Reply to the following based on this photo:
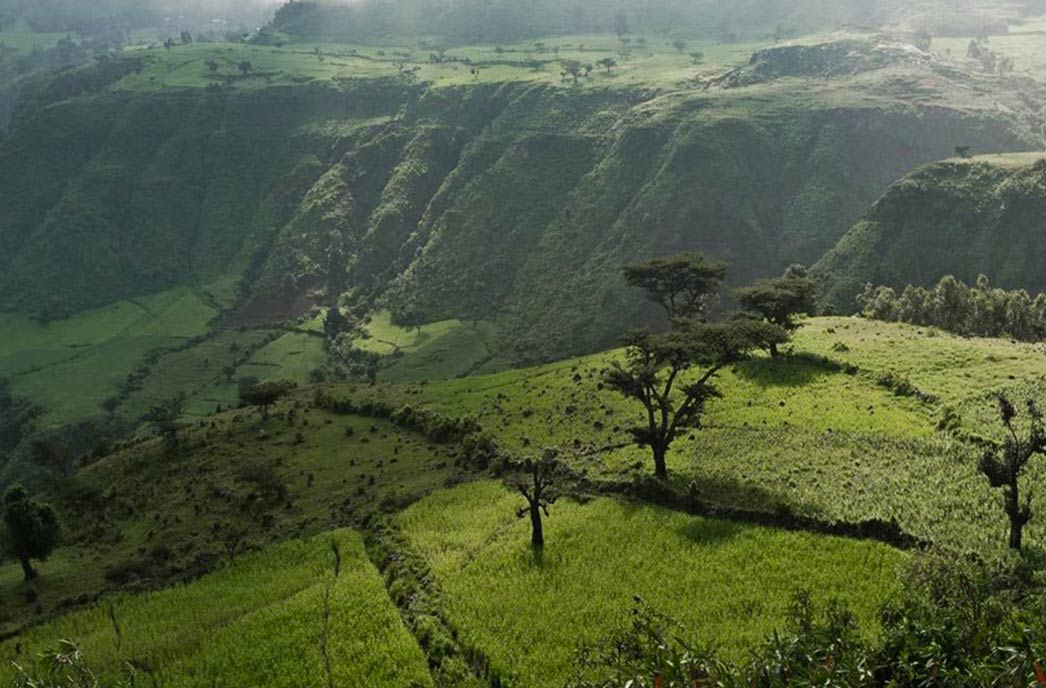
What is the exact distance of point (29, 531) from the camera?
62.2 m

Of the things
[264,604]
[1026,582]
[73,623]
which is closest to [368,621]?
[264,604]

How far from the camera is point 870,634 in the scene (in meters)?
37.4

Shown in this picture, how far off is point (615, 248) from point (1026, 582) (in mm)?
162321

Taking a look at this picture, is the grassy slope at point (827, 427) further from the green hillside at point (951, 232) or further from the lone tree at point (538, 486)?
the green hillside at point (951, 232)

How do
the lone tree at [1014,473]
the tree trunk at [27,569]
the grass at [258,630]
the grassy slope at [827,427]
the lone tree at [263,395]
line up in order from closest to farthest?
the grass at [258,630] → the lone tree at [1014,473] → the grassy slope at [827,427] → the tree trunk at [27,569] → the lone tree at [263,395]

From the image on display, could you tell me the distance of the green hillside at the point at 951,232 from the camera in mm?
152500

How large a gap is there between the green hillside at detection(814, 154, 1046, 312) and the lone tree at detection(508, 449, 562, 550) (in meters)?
111

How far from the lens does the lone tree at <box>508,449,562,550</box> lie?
5244cm

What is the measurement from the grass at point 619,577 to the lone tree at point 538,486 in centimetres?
105

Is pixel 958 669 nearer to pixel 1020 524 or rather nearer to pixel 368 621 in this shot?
pixel 1020 524

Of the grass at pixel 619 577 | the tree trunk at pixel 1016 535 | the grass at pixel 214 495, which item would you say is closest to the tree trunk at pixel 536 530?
the grass at pixel 619 577

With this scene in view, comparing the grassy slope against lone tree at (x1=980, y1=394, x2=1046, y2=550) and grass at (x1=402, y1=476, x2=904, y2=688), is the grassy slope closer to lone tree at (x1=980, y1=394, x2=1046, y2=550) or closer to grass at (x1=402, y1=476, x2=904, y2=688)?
lone tree at (x1=980, y1=394, x2=1046, y2=550)

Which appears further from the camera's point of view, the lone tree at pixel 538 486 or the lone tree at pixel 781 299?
the lone tree at pixel 781 299

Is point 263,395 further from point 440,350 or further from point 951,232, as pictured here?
point 951,232
